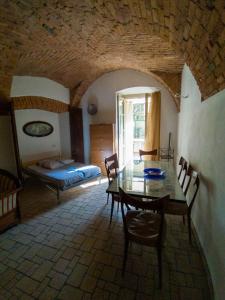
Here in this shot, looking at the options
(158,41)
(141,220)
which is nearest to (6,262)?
(141,220)

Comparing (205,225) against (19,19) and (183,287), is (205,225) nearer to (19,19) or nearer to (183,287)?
(183,287)

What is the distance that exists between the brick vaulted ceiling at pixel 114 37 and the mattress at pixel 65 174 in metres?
1.74

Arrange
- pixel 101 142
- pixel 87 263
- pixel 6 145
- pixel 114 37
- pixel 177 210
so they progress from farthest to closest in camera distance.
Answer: pixel 101 142 → pixel 6 145 → pixel 114 37 → pixel 177 210 → pixel 87 263

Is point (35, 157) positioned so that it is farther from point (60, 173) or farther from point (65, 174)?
point (65, 174)

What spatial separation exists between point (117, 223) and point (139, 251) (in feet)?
2.09

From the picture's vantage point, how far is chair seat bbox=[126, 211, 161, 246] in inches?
63.3

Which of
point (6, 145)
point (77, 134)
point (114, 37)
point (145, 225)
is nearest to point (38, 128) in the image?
point (77, 134)

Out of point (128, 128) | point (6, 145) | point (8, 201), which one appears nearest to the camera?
point (8, 201)

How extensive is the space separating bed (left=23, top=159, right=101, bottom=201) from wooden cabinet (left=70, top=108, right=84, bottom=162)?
25.7 inches

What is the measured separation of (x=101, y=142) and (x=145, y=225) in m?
3.23

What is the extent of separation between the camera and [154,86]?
4.38 meters

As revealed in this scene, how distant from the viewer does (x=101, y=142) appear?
4785 mm

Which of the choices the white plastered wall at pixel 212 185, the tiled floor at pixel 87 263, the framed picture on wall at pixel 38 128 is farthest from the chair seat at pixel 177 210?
the framed picture on wall at pixel 38 128

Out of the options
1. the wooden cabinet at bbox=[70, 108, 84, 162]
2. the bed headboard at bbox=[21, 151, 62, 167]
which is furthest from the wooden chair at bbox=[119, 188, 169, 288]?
the bed headboard at bbox=[21, 151, 62, 167]
